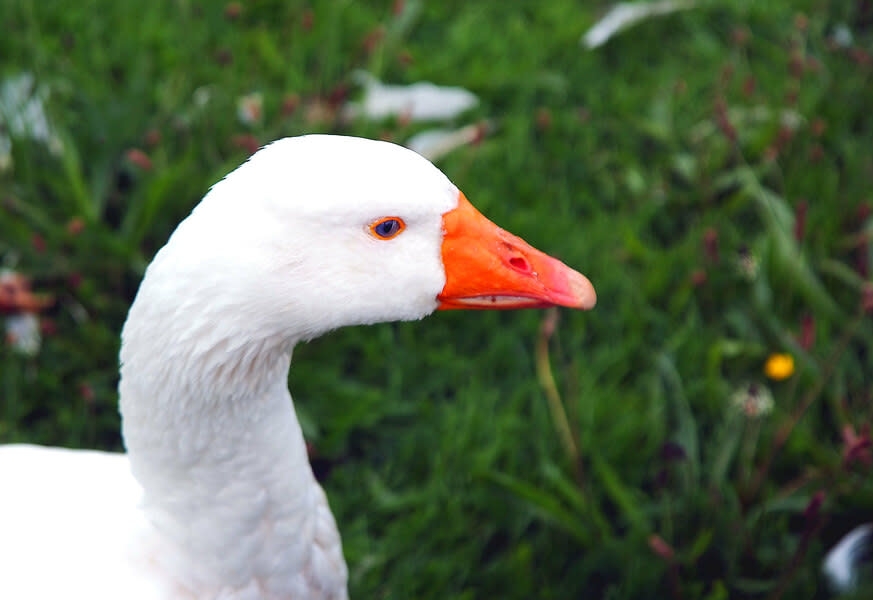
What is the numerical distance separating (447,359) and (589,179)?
96 centimetres

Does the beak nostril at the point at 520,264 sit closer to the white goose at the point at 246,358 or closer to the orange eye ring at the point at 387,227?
the white goose at the point at 246,358

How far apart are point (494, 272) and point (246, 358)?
370mm

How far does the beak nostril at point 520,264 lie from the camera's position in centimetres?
131

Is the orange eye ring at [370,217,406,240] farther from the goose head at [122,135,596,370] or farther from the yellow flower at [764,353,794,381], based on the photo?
the yellow flower at [764,353,794,381]

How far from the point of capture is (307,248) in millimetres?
1147

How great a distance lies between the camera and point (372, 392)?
226 centimetres

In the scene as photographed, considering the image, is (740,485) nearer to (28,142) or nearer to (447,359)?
(447,359)

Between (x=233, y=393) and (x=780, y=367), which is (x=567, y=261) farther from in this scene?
(x=233, y=393)

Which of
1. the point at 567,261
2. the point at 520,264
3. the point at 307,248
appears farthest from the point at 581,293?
the point at 567,261

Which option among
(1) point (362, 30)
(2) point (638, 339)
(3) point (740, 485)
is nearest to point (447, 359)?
(2) point (638, 339)

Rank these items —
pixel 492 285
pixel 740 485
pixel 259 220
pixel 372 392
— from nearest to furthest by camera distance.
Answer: pixel 259 220 → pixel 492 285 → pixel 740 485 → pixel 372 392

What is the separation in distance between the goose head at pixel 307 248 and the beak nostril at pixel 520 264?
8cm

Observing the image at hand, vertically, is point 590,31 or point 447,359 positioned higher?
point 590,31

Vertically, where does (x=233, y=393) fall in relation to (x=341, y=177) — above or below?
below
